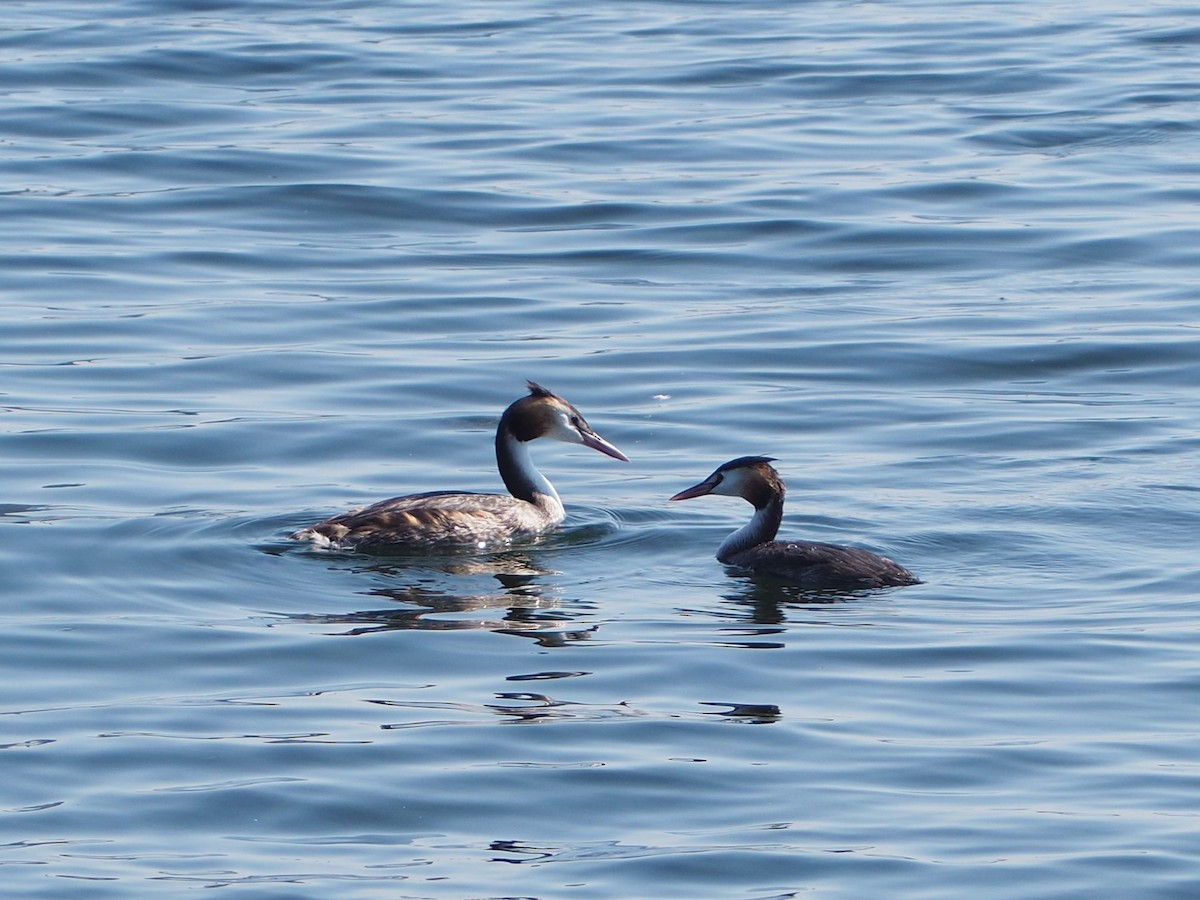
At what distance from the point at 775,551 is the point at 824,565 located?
0.31 m

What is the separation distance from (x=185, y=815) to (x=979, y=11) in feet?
89.7

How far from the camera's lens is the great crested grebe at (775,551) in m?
10.9

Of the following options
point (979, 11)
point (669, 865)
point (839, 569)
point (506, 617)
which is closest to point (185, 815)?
point (669, 865)

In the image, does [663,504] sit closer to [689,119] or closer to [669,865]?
[669,865]

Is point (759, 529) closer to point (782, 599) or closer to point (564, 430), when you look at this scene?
point (782, 599)

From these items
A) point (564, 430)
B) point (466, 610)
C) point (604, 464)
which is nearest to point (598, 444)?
point (564, 430)

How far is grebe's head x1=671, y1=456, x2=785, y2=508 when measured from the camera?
38.7ft

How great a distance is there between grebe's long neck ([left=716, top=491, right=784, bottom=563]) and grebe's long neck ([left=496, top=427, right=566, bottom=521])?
1.24 metres

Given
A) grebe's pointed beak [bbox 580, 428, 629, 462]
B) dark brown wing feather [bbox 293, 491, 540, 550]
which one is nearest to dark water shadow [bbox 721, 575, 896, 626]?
dark brown wing feather [bbox 293, 491, 540, 550]

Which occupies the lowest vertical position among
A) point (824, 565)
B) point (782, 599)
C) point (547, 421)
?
point (782, 599)

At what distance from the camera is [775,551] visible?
11266 millimetres

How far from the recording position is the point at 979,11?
33.3 m

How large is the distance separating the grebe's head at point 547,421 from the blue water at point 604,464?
0.41 meters

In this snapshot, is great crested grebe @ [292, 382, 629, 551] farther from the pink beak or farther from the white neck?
the white neck
